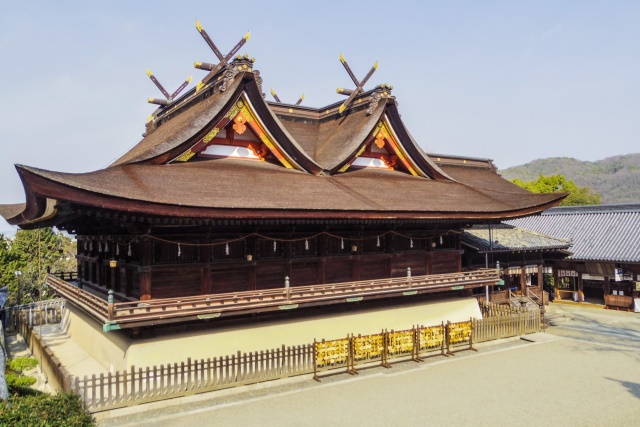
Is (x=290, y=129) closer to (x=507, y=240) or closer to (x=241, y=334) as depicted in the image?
(x=241, y=334)

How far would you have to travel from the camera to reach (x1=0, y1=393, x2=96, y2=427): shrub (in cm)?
837

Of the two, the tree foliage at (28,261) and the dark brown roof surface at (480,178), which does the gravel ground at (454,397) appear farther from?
the tree foliage at (28,261)

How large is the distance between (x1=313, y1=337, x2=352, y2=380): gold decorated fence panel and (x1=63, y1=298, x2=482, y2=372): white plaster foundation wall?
154 centimetres

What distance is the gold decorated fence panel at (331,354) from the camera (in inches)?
623

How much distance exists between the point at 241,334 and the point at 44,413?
7708 millimetres

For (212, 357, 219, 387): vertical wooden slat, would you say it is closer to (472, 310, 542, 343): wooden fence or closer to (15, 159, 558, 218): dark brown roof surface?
(15, 159, 558, 218): dark brown roof surface

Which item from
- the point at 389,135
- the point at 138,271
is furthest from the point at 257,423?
the point at 389,135

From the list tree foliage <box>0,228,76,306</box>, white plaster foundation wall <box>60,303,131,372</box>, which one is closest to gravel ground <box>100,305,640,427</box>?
white plaster foundation wall <box>60,303,131,372</box>

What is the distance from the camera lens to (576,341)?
837 inches

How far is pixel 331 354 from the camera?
16.1 metres

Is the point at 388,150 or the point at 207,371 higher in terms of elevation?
the point at 388,150

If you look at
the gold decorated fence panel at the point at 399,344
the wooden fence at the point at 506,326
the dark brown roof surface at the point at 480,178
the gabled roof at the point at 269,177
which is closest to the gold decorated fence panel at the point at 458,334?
the wooden fence at the point at 506,326

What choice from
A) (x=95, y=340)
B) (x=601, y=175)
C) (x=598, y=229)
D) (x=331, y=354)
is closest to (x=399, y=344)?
(x=331, y=354)

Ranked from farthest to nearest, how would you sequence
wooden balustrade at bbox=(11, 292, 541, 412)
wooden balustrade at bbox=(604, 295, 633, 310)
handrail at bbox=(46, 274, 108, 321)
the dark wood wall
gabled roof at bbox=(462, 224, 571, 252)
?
1. wooden balustrade at bbox=(604, 295, 633, 310)
2. gabled roof at bbox=(462, 224, 571, 252)
3. the dark wood wall
4. handrail at bbox=(46, 274, 108, 321)
5. wooden balustrade at bbox=(11, 292, 541, 412)
